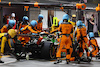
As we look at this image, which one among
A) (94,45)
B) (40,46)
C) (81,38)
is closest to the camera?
(81,38)

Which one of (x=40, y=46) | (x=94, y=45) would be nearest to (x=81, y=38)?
(x=94, y=45)

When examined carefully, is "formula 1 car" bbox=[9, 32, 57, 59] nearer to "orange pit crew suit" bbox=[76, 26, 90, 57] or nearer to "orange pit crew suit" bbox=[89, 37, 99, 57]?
"orange pit crew suit" bbox=[76, 26, 90, 57]

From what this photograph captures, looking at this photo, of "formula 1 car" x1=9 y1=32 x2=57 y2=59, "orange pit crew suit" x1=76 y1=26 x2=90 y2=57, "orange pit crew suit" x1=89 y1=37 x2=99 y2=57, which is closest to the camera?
"orange pit crew suit" x1=76 y1=26 x2=90 y2=57

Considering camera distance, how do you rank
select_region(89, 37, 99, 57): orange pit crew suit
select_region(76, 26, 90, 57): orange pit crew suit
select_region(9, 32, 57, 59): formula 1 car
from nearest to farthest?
select_region(76, 26, 90, 57): orange pit crew suit
select_region(9, 32, 57, 59): formula 1 car
select_region(89, 37, 99, 57): orange pit crew suit

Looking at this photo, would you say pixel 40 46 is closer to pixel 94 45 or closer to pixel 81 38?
pixel 81 38

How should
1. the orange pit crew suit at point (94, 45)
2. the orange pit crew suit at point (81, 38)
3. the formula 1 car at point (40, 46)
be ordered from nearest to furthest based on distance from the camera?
the orange pit crew suit at point (81, 38)
the formula 1 car at point (40, 46)
the orange pit crew suit at point (94, 45)

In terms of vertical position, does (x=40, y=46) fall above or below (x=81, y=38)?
below

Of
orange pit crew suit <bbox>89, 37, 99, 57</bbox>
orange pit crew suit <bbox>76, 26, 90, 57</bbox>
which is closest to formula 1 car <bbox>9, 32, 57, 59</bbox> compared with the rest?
orange pit crew suit <bbox>76, 26, 90, 57</bbox>

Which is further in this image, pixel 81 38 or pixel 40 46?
pixel 40 46

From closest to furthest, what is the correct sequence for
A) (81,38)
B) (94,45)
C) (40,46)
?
(81,38) → (40,46) → (94,45)

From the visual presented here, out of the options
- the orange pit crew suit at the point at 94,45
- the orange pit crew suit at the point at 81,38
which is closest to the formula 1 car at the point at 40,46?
the orange pit crew suit at the point at 81,38

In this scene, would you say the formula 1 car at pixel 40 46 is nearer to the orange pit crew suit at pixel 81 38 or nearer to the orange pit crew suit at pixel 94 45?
the orange pit crew suit at pixel 81 38

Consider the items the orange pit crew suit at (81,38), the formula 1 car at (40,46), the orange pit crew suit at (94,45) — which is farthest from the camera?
the orange pit crew suit at (94,45)

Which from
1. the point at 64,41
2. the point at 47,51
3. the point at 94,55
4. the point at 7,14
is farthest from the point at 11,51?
the point at 7,14
